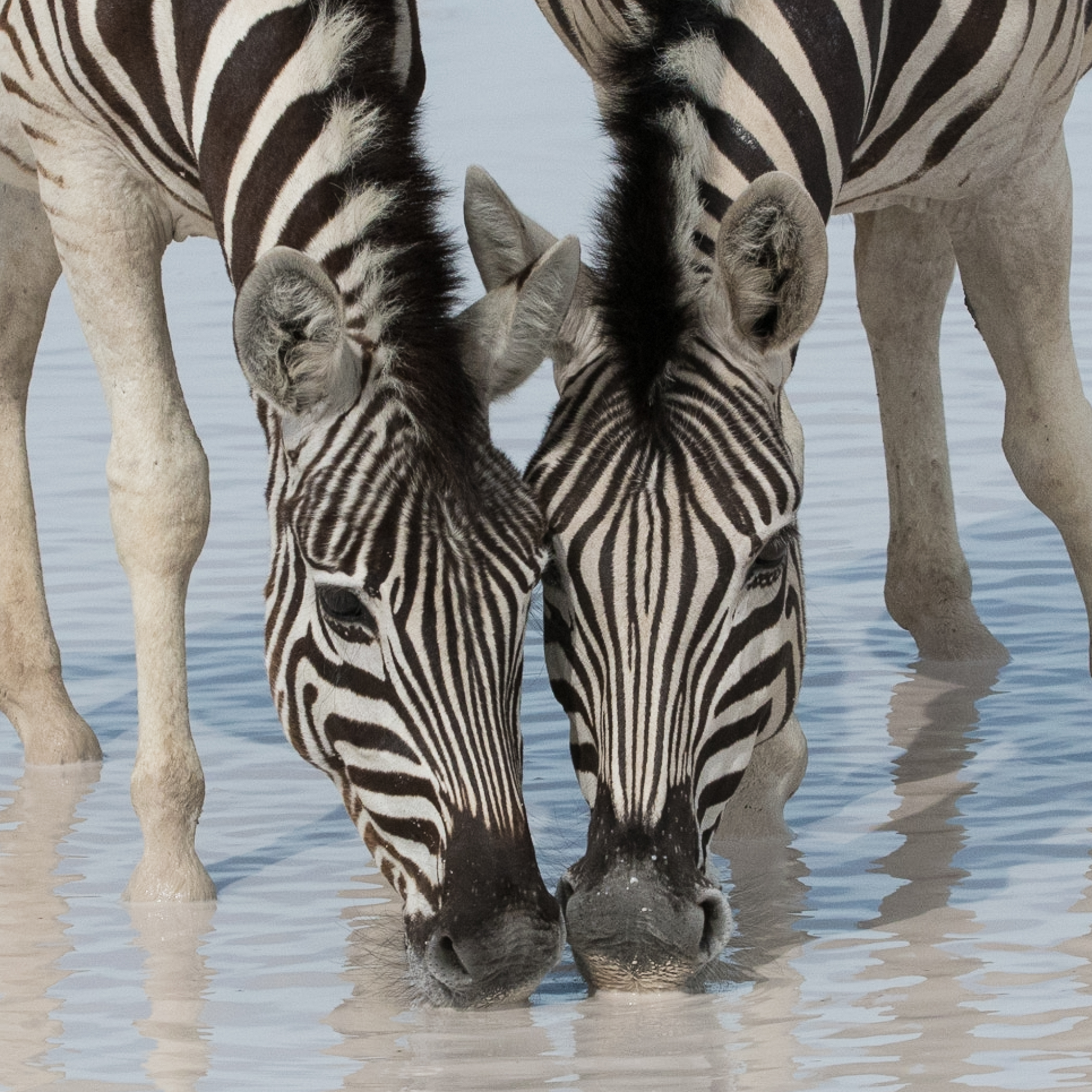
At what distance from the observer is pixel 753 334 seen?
6852 mm

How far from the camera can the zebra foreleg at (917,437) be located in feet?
35.0

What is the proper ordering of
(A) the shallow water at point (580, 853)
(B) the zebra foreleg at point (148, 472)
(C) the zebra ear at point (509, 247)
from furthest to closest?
(B) the zebra foreleg at point (148, 472), (C) the zebra ear at point (509, 247), (A) the shallow water at point (580, 853)

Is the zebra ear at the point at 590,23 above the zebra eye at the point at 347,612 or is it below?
above

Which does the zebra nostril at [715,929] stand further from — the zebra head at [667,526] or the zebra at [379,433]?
the zebra at [379,433]

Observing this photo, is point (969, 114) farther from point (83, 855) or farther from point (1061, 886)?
point (83, 855)

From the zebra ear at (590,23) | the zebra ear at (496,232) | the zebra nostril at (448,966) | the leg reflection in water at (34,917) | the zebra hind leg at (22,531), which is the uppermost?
the zebra ear at (590,23)

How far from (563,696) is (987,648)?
4319 millimetres

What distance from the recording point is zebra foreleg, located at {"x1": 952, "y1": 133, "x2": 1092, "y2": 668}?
862 centimetres

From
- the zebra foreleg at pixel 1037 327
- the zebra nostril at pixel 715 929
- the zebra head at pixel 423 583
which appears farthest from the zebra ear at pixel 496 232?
the zebra foreleg at pixel 1037 327

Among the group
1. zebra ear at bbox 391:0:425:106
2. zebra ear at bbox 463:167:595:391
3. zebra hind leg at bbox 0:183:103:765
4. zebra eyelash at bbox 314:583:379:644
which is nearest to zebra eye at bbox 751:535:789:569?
zebra ear at bbox 463:167:595:391

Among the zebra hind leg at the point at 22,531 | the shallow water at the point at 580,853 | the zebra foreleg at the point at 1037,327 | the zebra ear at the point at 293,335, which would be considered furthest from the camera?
the zebra hind leg at the point at 22,531

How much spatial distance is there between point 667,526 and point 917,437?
4528 millimetres

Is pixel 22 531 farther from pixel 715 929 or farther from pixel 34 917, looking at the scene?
pixel 715 929

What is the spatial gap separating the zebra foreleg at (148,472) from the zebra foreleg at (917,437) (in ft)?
11.9
